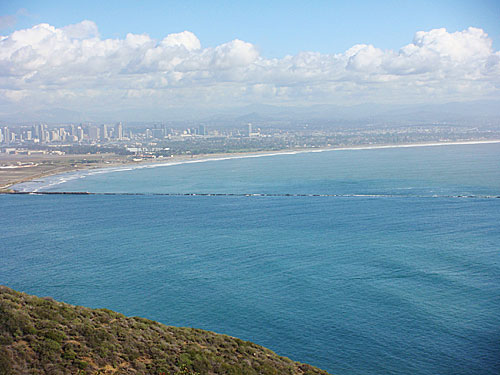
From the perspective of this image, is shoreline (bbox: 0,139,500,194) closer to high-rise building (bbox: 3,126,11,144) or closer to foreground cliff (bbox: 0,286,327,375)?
foreground cliff (bbox: 0,286,327,375)

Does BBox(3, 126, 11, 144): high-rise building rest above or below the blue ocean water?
above

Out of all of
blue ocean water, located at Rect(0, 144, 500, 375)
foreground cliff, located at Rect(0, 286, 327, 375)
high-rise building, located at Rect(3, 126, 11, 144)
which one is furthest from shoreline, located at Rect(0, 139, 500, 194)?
high-rise building, located at Rect(3, 126, 11, 144)

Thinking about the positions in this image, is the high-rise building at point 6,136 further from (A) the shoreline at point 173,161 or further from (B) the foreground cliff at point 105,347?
(B) the foreground cliff at point 105,347

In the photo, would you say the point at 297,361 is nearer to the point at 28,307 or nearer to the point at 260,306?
the point at 260,306

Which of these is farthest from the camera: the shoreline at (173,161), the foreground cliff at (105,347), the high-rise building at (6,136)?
the high-rise building at (6,136)

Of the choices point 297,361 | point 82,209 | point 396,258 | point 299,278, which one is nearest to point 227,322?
point 297,361

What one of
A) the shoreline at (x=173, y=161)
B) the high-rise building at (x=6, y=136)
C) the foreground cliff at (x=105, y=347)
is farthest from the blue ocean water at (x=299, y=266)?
the high-rise building at (x=6, y=136)
